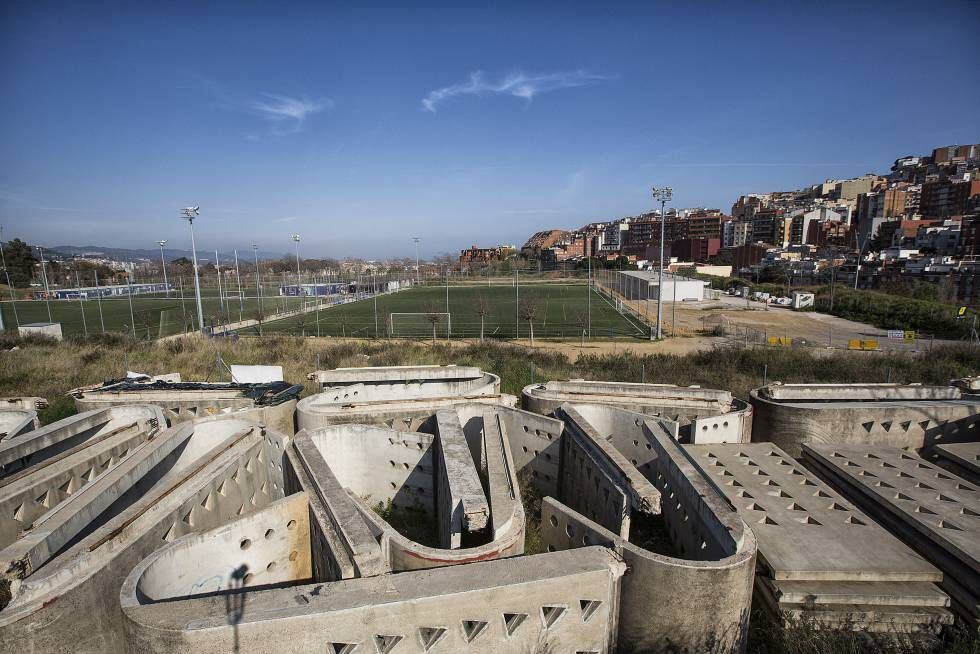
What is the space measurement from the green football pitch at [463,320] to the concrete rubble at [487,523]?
16.3 metres

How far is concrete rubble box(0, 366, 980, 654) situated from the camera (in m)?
5.02

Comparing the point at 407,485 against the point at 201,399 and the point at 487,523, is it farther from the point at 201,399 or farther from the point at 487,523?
the point at 201,399

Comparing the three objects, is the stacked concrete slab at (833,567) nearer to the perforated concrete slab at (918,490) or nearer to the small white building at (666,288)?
the perforated concrete slab at (918,490)

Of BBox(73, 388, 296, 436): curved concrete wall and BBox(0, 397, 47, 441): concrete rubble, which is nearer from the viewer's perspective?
BBox(0, 397, 47, 441): concrete rubble

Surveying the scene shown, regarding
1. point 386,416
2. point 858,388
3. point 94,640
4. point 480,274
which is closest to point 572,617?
point 94,640

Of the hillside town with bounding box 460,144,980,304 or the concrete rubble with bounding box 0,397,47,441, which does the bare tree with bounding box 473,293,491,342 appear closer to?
the hillside town with bounding box 460,144,980,304

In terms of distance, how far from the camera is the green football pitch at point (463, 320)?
30.5 m

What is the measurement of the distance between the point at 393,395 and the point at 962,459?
1406 centimetres

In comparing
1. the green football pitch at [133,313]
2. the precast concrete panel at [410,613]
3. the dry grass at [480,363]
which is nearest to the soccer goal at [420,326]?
the dry grass at [480,363]

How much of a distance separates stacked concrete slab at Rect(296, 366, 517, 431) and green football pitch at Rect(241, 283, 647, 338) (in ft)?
36.1

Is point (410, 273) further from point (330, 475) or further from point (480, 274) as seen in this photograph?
point (330, 475)

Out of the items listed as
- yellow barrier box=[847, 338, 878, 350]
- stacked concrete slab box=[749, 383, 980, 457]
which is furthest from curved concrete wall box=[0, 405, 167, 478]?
yellow barrier box=[847, 338, 878, 350]

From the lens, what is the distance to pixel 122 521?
633 cm

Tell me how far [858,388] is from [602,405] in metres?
8.42
